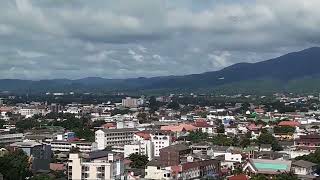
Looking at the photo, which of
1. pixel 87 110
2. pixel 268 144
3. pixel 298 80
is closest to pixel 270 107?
pixel 87 110

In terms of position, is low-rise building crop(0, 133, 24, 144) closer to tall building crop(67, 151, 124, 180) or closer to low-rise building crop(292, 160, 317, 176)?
tall building crop(67, 151, 124, 180)

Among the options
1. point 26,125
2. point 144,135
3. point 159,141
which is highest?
point 26,125

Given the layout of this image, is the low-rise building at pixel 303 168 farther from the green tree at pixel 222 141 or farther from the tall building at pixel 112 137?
the tall building at pixel 112 137

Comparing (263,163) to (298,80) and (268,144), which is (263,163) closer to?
(268,144)

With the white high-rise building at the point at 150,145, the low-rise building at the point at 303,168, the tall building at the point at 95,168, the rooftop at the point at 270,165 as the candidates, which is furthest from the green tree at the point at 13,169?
the low-rise building at the point at 303,168

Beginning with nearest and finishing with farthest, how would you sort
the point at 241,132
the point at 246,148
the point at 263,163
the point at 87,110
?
1. the point at 263,163
2. the point at 246,148
3. the point at 241,132
4. the point at 87,110

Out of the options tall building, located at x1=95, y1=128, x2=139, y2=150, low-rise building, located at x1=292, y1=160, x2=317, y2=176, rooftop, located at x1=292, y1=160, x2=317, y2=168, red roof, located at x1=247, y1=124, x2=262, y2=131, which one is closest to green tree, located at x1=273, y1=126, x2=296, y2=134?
red roof, located at x1=247, y1=124, x2=262, y2=131

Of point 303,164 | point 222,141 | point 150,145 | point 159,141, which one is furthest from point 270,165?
point 222,141

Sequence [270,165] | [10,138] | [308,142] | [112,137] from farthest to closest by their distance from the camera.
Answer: [10,138]
[112,137]
[308,142]
[270,165]

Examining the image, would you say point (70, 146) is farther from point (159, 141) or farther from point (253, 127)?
point (253, 127)
